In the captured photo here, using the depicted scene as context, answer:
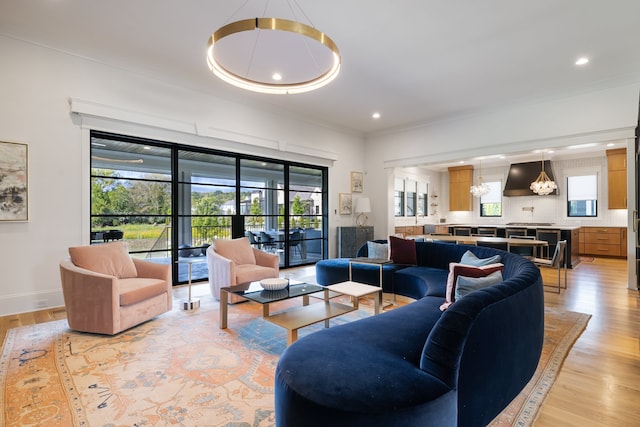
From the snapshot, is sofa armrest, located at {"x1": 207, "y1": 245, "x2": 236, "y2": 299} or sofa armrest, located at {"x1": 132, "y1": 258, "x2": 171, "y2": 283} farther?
sofa armrest, located at {"x1": 207, "y1": 245, "x2": 236, "y2": 299}

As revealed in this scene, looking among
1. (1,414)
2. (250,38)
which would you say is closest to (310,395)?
(1,414)

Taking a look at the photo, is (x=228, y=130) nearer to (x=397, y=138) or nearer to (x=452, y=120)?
(x=397, y=138)

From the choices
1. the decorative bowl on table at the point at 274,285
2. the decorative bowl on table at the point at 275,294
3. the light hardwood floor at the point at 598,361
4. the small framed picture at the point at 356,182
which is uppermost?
the small framed picture at the point at 356,182

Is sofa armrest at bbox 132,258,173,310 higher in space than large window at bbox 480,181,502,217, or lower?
lower

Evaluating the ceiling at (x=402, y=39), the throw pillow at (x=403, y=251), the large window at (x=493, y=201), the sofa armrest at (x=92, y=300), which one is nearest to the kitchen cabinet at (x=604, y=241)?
the large window at (x=493, y=201)

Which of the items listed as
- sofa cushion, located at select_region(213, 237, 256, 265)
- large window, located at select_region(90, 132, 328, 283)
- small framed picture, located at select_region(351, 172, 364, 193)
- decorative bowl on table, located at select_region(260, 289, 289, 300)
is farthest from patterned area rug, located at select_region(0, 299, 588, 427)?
small framed picture, located at select_region(351, 172, 364, 193)

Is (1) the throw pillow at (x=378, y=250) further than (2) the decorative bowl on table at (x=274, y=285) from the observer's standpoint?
Yes

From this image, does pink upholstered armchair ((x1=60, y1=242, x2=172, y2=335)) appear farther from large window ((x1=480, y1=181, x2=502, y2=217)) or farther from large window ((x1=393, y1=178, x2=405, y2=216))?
large window ((x1=480, y1=181, x2=502, y2=217))

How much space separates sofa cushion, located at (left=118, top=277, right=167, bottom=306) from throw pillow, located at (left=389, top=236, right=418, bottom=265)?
2.99m

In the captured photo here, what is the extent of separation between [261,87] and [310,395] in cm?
302

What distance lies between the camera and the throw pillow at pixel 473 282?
2364mm

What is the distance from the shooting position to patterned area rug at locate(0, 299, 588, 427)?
1.88 metres

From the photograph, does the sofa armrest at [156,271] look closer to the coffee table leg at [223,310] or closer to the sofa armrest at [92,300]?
the sofa armrest at [92,300]

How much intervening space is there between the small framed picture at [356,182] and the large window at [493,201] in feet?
17.0
